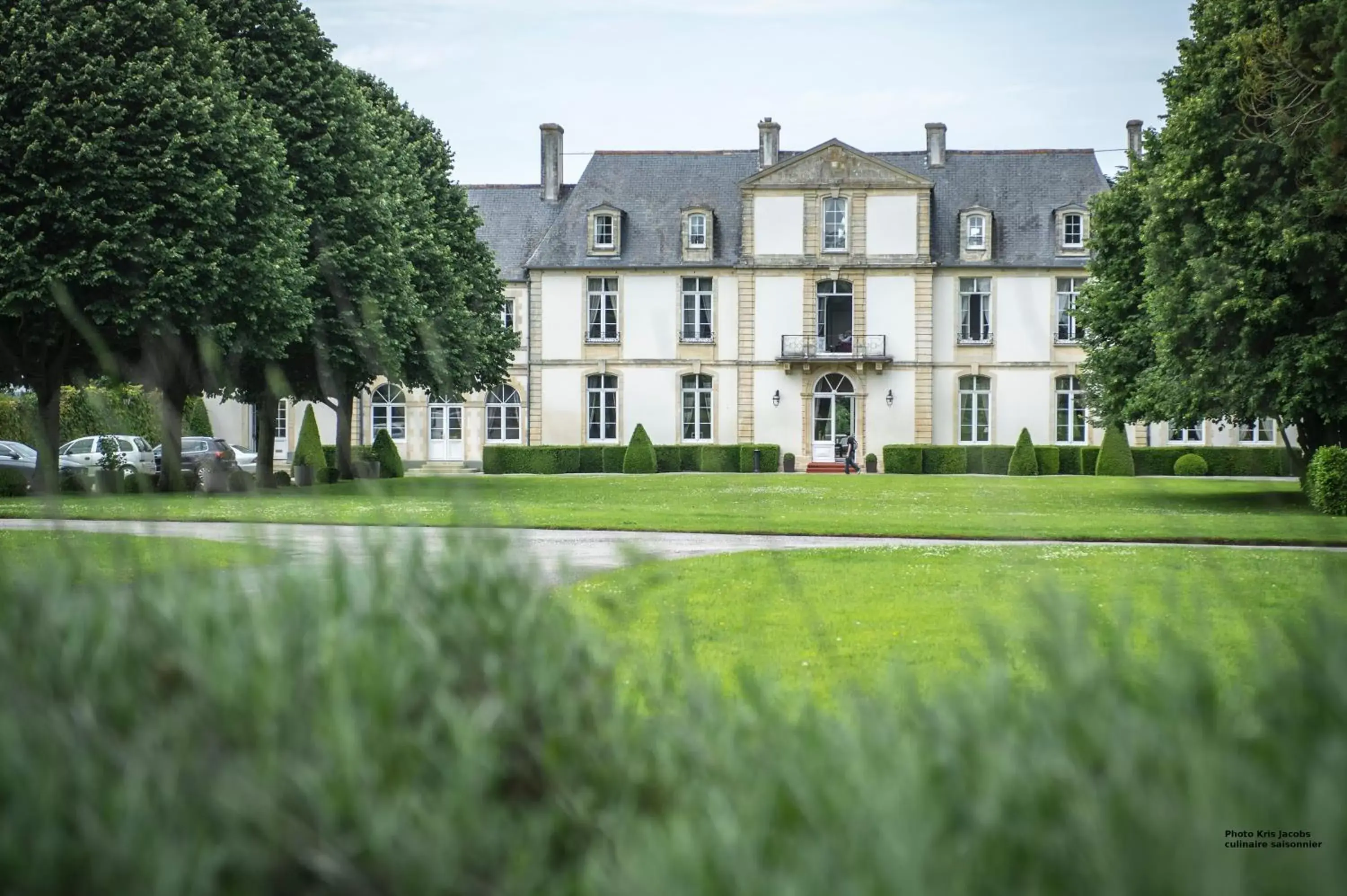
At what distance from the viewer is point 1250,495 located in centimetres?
2720

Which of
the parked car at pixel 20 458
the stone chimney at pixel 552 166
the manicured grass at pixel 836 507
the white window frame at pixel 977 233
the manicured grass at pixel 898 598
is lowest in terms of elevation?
the manicured grass at pixel 836 507

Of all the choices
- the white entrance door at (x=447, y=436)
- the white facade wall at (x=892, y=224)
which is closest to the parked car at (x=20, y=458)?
the white entrance door at (x=447, y=436)

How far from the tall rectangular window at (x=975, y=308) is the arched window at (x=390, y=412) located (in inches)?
783

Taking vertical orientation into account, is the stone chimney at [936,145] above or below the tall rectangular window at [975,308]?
above

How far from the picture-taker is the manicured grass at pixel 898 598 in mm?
5840

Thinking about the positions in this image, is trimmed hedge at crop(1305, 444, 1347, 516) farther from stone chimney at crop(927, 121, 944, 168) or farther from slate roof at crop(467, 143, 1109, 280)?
stone chimney at crop(927, 121, 944, 168)

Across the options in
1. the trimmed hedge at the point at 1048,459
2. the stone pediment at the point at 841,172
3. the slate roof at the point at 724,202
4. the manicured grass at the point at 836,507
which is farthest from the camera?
the slate roof at the point at 724,202

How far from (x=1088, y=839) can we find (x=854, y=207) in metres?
46.7

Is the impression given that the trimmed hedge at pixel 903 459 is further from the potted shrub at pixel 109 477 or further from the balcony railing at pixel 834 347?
the potted shrub at pixel 109 477

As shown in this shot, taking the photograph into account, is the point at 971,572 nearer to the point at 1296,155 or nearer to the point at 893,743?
the point at 893,743

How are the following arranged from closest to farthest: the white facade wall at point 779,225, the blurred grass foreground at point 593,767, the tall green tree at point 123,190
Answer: the blurred grass foreground at point 593,767 → the tall green tree at point 123,190 → the white facade wall at point 779,225

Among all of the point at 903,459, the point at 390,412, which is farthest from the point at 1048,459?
the point at 390,412

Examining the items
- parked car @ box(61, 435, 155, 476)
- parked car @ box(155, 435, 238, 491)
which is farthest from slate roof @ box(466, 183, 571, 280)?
parked car @ box(61, 435, 155, 476)

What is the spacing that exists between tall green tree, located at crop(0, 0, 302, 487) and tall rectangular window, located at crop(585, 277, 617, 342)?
2344 cm
